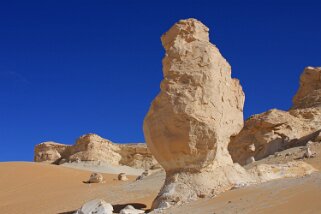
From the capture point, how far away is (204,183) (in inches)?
423

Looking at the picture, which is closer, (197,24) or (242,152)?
(197,24)

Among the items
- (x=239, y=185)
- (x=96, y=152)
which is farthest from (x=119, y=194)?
(x=96, y=152)

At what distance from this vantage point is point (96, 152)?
3644 centimetres

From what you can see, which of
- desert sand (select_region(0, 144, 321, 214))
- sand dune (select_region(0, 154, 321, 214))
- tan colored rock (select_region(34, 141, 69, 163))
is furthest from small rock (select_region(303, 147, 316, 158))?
tan colored rock (select_region(34, 141, 69, 163))

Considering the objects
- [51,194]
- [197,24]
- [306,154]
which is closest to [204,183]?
[197,24]

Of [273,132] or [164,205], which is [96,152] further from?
[164,205]

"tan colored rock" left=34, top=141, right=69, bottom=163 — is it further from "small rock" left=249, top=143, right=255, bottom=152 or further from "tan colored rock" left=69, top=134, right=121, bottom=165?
"small rock" left=249, top=143, right=255, bottom=152

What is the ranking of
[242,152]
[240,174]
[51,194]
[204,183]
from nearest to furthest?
[204,183] → [240,174] → [51,194] → [242,152]

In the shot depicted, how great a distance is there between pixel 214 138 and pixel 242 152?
1204 centimetres

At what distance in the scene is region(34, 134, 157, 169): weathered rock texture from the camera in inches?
1443

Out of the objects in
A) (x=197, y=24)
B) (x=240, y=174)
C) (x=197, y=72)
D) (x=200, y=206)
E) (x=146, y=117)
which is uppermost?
(x=197, y=24)

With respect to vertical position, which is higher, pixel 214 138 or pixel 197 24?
pixel 197 24

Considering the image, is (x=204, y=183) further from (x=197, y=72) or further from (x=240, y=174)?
(x=197, y=72)

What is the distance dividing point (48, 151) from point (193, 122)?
1290 inches
